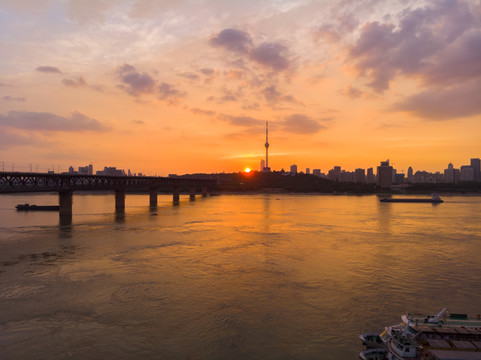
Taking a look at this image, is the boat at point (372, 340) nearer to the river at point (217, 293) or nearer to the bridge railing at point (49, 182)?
the river at point (217, 293)

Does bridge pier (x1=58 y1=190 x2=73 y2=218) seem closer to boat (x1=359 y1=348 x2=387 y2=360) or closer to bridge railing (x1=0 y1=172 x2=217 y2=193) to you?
bridge railing (x1=0 y1=172 x2=217 y2=193)

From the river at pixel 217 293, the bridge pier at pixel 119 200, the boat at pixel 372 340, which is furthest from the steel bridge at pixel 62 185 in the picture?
the boat at pixel 372 340

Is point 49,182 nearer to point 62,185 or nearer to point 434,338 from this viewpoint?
point 62,185

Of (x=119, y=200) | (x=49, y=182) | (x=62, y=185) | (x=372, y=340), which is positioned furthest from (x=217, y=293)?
(x=119, y=200)

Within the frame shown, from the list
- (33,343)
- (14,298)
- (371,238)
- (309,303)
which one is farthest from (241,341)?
(371,238)

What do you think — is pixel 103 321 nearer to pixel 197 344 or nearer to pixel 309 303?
pixel 197 344
